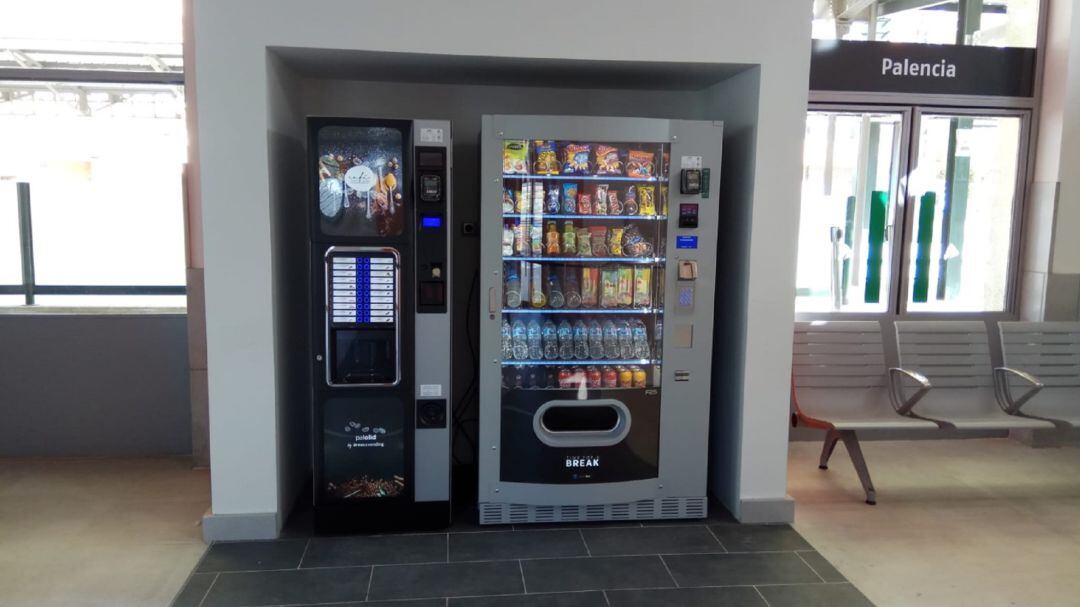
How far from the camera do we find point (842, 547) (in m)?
3.47

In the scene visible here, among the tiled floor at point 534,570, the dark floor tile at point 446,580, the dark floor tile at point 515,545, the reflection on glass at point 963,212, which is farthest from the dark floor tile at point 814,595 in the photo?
the reflection on glass at point 963,212

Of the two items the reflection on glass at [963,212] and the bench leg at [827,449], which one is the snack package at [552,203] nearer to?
the bench leg at [827,449]

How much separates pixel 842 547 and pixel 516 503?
1556 mm

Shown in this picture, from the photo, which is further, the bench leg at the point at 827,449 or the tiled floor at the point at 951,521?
the bench leg at the point at 827,449

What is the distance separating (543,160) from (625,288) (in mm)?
739

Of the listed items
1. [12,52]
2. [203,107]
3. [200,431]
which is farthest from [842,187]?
[12,52]

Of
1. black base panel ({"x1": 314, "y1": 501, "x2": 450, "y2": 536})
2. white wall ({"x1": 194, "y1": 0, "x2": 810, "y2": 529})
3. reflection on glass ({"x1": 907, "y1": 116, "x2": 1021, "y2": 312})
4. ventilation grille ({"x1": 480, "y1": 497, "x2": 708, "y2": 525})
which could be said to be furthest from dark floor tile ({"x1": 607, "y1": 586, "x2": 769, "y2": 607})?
reflection on glass ({"x1": 907, "y1": 116, "x2": 1021, "y2": 312})

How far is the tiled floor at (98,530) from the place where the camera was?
2971 mm

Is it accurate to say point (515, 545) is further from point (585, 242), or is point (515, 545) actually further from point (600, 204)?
point (600, 204)

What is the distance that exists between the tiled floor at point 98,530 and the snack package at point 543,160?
2.34m

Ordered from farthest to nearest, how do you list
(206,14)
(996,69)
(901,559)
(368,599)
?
(996,69)
(901,559)
(206,14)
(368,599)

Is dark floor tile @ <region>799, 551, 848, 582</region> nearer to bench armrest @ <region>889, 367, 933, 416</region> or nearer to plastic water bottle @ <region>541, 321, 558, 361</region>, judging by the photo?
bench armrest @ <region>889, 367, 933, 416</region>

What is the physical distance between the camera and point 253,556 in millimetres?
3271

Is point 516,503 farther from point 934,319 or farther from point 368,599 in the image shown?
point 934,319
